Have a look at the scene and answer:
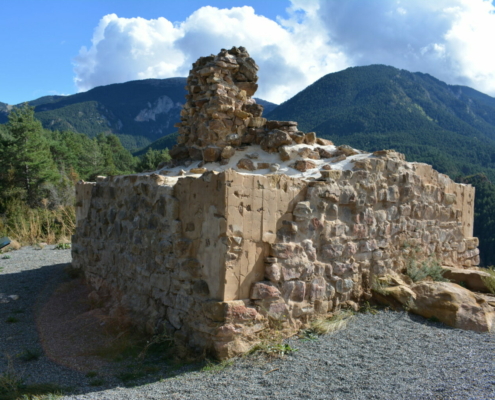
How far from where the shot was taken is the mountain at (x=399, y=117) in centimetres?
3938

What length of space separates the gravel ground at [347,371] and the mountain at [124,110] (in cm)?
7051

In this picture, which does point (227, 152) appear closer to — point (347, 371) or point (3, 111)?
point (347, 371)

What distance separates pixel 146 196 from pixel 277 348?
95.9 inches

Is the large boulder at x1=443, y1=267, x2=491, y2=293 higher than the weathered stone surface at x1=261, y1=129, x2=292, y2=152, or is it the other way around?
the weathered stone surface at x1=261, y1=129, x2=292, y2=152

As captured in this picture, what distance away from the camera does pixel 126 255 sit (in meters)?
5.55

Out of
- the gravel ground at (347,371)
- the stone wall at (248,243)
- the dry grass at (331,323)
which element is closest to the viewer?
the gravel ground at (347,371)

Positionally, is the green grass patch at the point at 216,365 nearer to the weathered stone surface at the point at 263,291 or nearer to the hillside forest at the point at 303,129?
the weathered stone surface at the point at 263,291

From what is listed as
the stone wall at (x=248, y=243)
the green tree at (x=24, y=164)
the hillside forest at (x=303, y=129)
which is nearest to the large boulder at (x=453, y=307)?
the stone wall at (x=248, y=243)

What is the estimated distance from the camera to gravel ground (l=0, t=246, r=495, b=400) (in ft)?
11.0

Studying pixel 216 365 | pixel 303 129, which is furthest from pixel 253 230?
pixel 303 129

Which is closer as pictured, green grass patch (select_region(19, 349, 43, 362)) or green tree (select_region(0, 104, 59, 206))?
green grass patch (select_region(19, 349, 43, 362))

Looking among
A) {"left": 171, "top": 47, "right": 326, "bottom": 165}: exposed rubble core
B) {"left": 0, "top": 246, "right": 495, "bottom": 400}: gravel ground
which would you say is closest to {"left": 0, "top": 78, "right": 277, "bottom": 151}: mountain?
{"left": 171, "top": 47, "right": 326, "bottom": 165}: exposed rubble core

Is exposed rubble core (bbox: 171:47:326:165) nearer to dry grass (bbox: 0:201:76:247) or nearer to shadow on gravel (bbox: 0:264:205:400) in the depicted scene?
shadow on gravel (bbox: 0:264:205:400)

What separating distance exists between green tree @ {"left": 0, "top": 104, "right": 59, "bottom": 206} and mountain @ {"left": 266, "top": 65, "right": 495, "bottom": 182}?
87.9 ft
